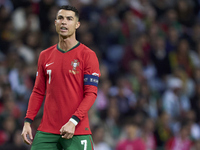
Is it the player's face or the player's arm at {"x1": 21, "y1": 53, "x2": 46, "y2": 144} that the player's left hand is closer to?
the player's arm at {"x1": 21, "y1": 53, "x2": 46, "y2": 144}

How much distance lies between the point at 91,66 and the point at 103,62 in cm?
650

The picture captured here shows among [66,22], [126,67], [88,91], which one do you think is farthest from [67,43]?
[126,67]

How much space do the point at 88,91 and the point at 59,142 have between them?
0.61 meters

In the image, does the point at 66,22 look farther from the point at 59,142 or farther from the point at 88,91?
the point at 59,142

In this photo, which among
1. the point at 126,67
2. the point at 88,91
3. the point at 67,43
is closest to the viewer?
→ the point at 88,91

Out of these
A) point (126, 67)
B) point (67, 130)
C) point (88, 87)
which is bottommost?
point (67, 130)

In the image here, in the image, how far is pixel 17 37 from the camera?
10.6 metres

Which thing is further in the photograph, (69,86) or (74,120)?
(69,86)

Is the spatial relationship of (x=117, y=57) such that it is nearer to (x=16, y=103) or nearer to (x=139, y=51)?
(x=139, y=51)

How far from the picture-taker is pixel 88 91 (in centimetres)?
438

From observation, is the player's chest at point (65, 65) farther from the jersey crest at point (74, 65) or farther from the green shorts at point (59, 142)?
the green shorts at point (59, 142)

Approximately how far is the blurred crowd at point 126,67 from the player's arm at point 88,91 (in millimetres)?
4037

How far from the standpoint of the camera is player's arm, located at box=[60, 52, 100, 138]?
420 centimetres

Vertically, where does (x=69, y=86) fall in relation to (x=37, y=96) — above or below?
above
